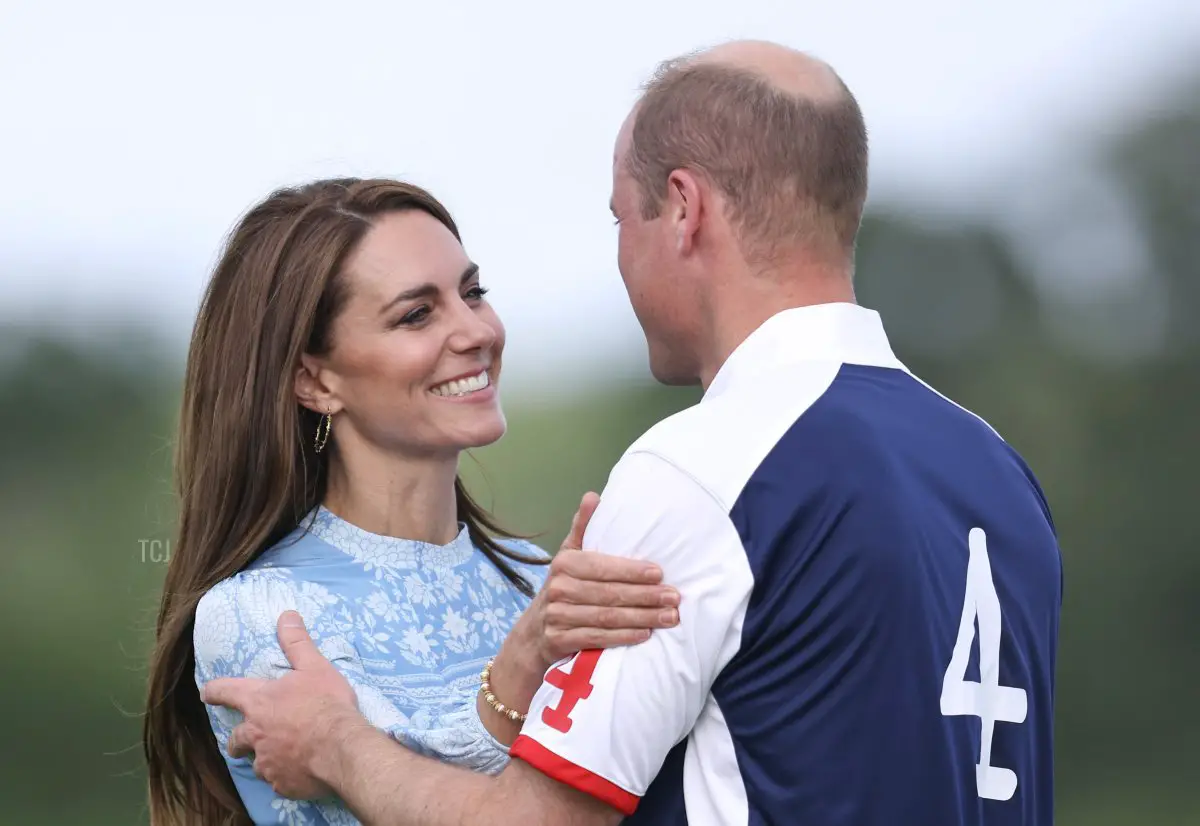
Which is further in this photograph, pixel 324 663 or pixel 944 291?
pixel 944 291

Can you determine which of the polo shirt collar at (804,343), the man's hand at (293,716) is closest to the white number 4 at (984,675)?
the polo shirt collar at (804,343)

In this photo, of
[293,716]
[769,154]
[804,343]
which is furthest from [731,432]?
[293,716]

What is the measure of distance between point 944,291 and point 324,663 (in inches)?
691

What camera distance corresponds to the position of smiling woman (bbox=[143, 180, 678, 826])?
306 cm

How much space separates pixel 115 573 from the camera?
1694 cm

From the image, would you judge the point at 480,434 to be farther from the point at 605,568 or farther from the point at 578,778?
the point at 578,778

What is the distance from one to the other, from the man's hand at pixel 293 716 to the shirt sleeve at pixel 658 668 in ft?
2.21

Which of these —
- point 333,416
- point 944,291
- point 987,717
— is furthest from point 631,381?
point 987,717

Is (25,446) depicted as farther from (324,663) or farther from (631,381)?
(324,663)

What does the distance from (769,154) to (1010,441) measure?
17.3m

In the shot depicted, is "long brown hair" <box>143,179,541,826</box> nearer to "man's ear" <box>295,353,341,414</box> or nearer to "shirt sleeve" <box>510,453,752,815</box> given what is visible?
"man's ear" <box>295,353,341,414</box>

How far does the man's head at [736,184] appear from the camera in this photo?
2232 mm

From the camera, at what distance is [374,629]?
118 inches

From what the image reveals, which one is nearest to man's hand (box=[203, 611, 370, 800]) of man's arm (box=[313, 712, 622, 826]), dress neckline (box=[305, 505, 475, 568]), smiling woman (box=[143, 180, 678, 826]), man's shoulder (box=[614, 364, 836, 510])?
man's arm (box=[313, 712, 622, 826])
